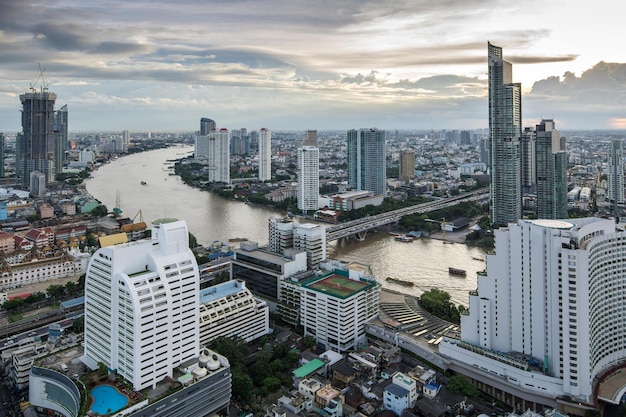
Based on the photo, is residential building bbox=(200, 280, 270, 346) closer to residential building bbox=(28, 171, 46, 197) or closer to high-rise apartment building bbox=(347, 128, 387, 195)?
high-rise apartment building bbox=(347, 128, 387, 195)

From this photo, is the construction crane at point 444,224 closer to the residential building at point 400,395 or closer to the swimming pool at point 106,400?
the residential building at point 400,395

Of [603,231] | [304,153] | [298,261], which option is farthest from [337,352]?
[304,153]

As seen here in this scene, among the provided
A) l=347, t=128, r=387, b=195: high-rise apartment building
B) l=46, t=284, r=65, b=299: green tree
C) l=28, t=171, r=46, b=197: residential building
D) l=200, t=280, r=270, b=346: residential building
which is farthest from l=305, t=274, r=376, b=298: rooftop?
l=28, t=171, r=46, b=197: residential building

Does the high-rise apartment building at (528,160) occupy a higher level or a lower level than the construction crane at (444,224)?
higher

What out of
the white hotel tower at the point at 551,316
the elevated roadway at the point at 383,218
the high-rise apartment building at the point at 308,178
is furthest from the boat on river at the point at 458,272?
the high-rise apartment building at the point at 308,178

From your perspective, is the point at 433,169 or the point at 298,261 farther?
the point at 433,169

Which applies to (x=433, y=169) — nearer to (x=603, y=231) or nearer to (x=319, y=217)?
(x=319, y=217)
